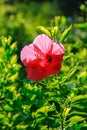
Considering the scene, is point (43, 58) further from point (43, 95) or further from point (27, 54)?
point (43, 95)

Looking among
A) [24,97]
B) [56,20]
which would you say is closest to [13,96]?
[24,97]

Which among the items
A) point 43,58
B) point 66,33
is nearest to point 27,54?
point 43,58

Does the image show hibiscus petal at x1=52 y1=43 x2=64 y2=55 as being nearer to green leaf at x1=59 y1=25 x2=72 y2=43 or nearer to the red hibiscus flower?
the red hibiscus flower

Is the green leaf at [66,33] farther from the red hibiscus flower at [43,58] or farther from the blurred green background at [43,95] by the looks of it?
the red hibiscus flower at [43,58]

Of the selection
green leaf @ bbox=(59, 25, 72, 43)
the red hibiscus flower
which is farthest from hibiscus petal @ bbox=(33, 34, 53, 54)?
green leaf @ bbox=(59, 25, 72, 43)

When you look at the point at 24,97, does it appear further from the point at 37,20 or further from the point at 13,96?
the point at 37,20

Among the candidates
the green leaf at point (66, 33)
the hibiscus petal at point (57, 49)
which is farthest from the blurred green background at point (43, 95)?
the hibiscus petal at point (57, 49)

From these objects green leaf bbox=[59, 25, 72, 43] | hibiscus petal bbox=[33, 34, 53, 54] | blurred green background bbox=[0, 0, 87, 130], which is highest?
green leaf bbox=[59, 25, 72, 43]
